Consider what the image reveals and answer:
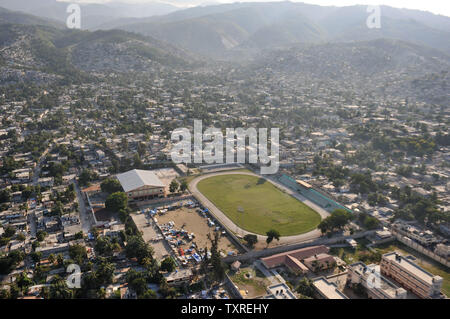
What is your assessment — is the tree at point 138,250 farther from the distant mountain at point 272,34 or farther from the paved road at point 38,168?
the distant mountain at point 272,34

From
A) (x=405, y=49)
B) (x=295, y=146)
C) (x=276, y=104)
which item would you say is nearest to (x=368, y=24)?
(x=405, y=49)

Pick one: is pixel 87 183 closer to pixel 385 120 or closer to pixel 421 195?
pixel 421 195

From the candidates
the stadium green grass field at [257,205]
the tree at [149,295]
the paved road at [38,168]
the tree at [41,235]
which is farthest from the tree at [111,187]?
the tree at [149,295]

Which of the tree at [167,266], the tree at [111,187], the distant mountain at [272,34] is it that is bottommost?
the tree at [167,266]

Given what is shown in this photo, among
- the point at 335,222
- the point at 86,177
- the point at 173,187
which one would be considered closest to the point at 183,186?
the point at 173,187

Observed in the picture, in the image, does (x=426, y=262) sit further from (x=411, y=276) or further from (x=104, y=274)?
(x=104, y=274)

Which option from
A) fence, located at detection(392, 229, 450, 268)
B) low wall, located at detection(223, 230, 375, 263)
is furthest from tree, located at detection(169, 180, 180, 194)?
fence, located at detection(392, 229, 450, 268)

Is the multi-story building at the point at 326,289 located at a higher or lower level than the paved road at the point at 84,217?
lower
